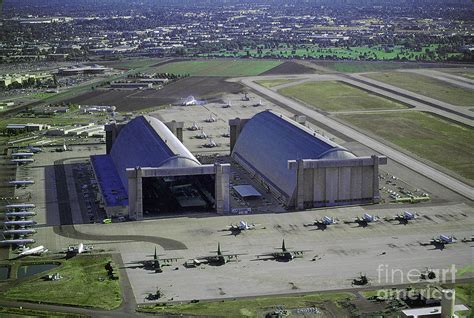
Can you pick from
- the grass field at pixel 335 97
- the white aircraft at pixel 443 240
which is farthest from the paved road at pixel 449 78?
the white aircraft at pixel 443 240

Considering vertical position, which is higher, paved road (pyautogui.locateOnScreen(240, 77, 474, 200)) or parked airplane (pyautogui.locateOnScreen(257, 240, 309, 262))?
parked airplane (pyautogui.locateOnScreen(257, 240, 309, 262))

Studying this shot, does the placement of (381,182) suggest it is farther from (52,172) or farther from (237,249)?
(52,172)

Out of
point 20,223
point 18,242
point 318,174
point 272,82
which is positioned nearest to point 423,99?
point 272,82

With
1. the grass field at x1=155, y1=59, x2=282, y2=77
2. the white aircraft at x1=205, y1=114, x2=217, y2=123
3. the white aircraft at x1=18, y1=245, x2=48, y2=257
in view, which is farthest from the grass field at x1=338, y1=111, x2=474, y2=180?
the grass field at x1=155, y1=59, x2=282, y2=77

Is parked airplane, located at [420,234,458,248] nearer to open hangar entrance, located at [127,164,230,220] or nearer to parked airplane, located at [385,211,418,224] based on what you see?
parked airplane, located at [385,211,418,224]

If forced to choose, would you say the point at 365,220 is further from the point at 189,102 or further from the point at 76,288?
the point at 189,102

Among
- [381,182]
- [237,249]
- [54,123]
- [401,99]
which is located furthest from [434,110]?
[237,249]
